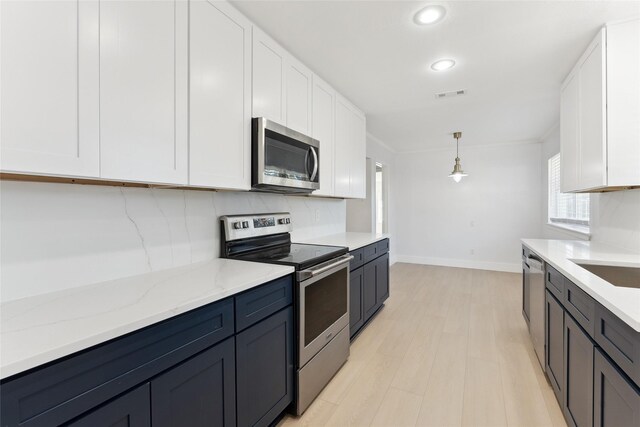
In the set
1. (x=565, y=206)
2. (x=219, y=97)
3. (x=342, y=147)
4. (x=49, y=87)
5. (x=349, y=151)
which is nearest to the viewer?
(x=49, y=87)

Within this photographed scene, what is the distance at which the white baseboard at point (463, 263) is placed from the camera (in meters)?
5.51

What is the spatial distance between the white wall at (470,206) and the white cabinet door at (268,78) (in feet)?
15.2

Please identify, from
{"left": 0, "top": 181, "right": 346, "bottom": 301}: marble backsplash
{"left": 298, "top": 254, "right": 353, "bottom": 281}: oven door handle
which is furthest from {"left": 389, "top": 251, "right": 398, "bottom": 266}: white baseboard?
{"left": 0, "top": 181, "right": 346, "bottom": 301}: marble backsplash

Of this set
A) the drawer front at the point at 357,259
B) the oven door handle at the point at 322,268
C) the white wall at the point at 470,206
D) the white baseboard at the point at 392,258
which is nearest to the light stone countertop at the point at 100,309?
the oven door handle at the point at 322,268

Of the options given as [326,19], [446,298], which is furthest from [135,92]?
[446,298]

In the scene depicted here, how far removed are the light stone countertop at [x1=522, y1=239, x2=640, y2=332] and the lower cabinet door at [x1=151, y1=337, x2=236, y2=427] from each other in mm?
1461

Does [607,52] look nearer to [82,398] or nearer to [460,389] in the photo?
[460,389]

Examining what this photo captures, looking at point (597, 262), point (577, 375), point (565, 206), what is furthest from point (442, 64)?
point (565, 206)

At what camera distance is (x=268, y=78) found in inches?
80.5

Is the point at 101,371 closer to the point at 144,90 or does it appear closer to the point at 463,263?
the point at 144,90

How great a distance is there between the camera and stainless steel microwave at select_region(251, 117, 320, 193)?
1899 millimetres

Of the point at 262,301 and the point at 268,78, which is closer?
the point at 262,301

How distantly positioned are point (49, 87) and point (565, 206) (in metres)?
5.40

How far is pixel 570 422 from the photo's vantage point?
1.60m
